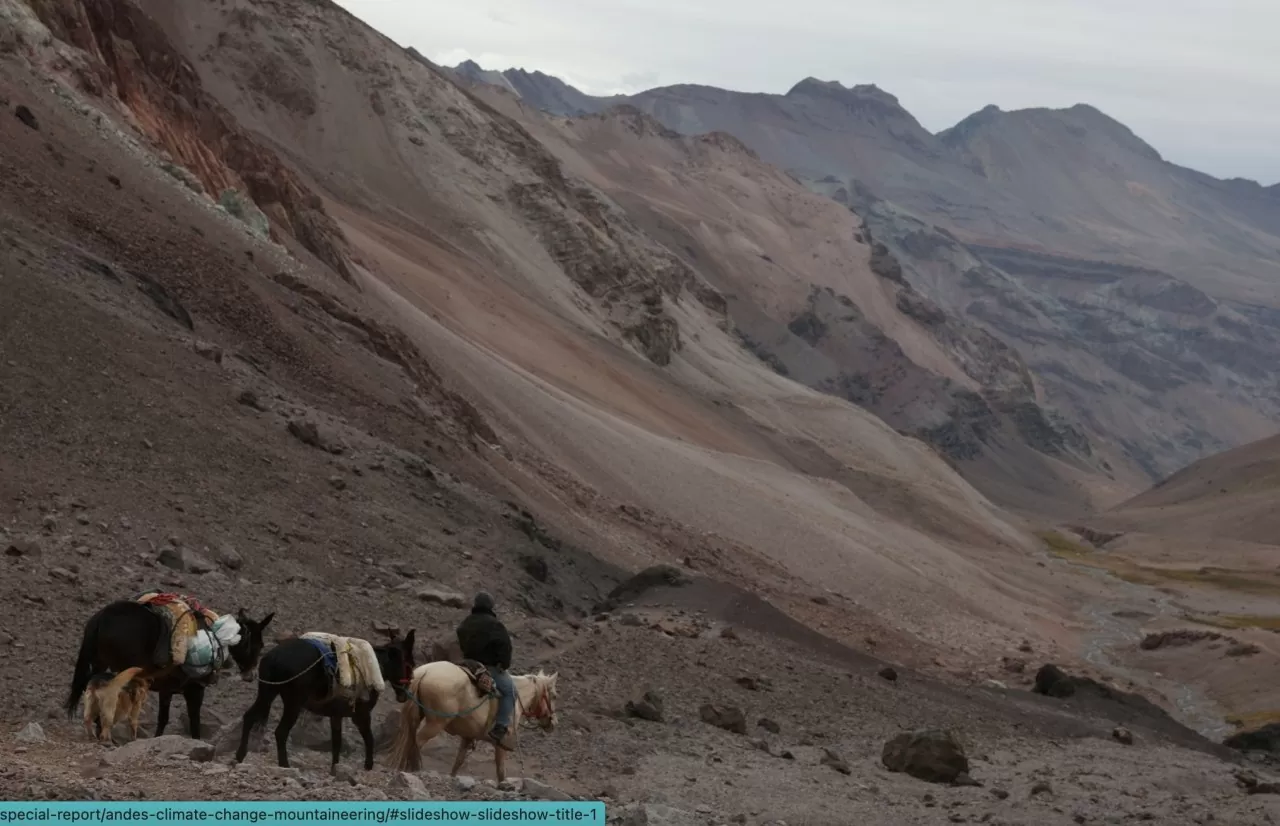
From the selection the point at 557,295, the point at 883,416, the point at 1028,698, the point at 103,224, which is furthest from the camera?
the point at 883,416

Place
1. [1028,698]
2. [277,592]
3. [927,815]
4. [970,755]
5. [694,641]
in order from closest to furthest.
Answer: [927,815] < [277,592] < [970,755] < [694,641] < [1028,698]

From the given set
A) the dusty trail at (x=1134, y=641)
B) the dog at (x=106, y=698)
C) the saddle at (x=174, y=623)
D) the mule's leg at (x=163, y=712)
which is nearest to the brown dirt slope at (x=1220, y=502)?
the dusty trail at (x=1134, y=641)

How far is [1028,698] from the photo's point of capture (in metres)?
32.0

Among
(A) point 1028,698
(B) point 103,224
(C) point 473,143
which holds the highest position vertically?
(C) point 473,143

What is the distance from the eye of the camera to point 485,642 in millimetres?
14602

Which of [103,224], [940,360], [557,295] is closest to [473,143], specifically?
[557,295]

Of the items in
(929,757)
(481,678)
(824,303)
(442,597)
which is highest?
(824,303)

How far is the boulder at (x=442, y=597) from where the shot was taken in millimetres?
22062

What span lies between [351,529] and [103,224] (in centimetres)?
957

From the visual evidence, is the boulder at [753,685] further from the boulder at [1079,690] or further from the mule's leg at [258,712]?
the boulder at [1079,690]

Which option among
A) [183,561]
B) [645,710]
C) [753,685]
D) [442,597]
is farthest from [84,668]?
[753,685]

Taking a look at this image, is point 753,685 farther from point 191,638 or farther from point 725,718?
point 191,638

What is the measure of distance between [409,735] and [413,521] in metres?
11.6

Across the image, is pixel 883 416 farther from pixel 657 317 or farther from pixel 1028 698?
pixel 1028 698
